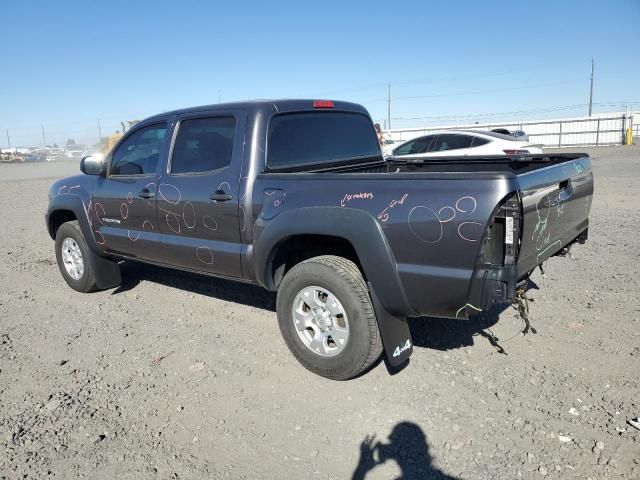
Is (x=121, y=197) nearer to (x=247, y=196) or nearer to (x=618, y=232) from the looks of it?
(x=247, y=196)

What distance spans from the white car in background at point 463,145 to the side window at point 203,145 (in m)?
7.91

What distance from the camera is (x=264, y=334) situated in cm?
434

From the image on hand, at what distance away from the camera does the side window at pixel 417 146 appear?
41.0ft

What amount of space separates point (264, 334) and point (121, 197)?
1.89 metres

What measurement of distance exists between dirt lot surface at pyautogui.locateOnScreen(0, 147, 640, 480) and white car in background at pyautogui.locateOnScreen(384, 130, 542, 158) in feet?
22.9

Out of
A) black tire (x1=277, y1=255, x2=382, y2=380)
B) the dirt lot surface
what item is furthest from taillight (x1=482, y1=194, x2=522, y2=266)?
the dirt lot surface

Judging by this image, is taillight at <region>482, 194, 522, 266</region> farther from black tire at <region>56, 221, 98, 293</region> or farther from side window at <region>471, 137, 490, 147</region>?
side window at <region>471, 137, 490, 147</region>

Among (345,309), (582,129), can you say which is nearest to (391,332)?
(345,309)

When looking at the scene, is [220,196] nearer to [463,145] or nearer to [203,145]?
[203,145]

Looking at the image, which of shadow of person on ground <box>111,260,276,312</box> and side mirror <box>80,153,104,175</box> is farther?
shadow of person on ground <box>111,260,276,312</box>

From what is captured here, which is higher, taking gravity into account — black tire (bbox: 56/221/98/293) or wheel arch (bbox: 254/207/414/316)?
wheel arch (bbox: 254/207/414/316)

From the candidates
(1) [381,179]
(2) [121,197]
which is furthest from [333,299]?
(2) [121,197]

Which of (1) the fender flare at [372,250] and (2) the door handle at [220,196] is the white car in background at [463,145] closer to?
(2) the door handle at [220,196]

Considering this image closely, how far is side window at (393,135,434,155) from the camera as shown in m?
12.5
